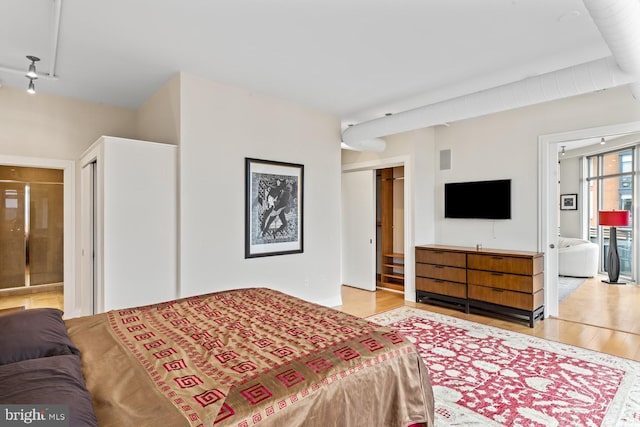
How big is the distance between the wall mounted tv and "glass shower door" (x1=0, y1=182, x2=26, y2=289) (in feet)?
23.3

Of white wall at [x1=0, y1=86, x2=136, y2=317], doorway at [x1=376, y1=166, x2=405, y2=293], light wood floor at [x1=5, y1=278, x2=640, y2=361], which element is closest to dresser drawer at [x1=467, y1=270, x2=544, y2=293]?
light wood floor at [x1=5, y1=278, x2=640, y2=361]

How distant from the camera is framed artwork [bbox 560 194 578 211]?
24.8ft

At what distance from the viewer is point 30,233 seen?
19.6 feet

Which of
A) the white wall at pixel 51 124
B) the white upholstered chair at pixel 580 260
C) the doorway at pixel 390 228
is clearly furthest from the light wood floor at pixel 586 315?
the white wall at pixel 51 124

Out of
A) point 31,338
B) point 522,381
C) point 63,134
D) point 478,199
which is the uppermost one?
point 63,134

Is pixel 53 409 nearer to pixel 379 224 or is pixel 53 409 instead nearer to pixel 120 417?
pixel 120 417

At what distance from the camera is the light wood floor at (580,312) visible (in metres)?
3.57

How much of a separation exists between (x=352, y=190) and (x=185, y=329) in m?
4.73

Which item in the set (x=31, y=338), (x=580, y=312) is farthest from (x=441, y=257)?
(x=31, y=338)

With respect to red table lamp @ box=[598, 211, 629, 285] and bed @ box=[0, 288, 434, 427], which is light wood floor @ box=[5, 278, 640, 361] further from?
bed @ box=[0, 288, 434, 427]

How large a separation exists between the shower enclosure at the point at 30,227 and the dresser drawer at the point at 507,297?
693 centimetres

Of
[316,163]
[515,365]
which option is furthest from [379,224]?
[515,365]

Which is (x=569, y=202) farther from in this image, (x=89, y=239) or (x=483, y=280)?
(x=89, y=239)

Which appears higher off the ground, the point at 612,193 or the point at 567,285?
the point at 612,193
